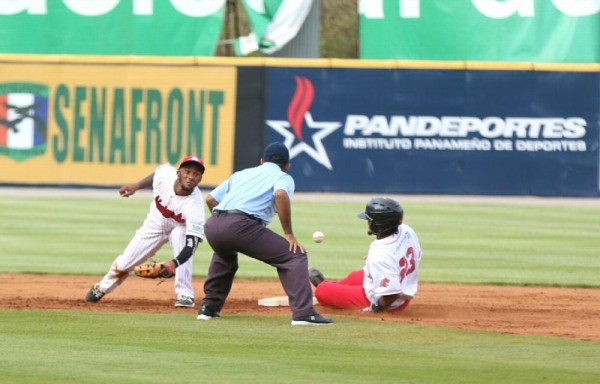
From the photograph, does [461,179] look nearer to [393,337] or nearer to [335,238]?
[335,238]

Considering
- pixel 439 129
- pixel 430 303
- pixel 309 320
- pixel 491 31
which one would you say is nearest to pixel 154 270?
pixel 309 320

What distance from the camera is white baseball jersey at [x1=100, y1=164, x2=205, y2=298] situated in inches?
459

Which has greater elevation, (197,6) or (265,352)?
(265,352)

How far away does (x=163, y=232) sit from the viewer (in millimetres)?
11844

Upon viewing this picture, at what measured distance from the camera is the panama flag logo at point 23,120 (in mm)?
26062

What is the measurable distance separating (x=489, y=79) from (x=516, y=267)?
1015 cm

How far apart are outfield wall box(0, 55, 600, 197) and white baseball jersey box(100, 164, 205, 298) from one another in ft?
46.0

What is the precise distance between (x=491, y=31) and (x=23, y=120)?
968 centimetres

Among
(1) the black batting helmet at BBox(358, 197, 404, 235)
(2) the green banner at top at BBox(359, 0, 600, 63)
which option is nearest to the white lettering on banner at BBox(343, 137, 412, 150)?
(2) the green banner at top at BBox(359, 0, 600, 63)

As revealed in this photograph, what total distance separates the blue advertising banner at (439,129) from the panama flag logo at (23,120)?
14.9ft

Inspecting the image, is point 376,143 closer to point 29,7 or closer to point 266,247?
point 29,7

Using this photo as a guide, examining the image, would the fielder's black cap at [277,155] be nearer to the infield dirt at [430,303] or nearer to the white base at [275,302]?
the infield dirt at [430,303]

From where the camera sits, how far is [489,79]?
2575 centimetres

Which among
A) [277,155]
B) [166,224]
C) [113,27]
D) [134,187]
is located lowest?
[113,27]
